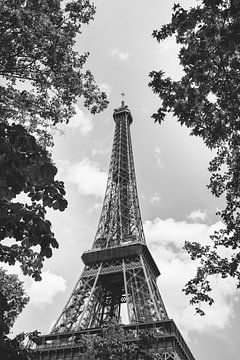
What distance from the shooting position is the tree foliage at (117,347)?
18906 millimetres

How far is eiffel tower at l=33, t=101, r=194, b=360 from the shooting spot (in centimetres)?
3750

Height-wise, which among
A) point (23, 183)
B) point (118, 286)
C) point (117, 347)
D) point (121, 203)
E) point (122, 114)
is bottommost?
point (23, 183)

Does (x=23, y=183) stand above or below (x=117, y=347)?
below

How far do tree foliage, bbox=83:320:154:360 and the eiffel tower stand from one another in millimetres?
8105

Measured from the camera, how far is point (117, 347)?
21.1 m

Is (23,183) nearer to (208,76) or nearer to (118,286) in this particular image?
(208,76)

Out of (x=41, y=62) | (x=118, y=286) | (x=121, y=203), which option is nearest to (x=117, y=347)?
(x=41, y=62)

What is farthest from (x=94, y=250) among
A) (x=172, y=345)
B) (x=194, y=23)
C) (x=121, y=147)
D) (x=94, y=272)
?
(x=194, y=23)

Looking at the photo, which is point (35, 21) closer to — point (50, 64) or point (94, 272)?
point (50, 64)

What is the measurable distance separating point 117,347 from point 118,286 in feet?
102

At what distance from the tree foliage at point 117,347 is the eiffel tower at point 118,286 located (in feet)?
26.6

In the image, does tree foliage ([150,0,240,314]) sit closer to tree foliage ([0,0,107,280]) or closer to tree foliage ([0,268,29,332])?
tree foliage ([0,0,107,280])

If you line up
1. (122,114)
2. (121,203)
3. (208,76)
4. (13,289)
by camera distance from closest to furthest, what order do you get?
(208,76) → (13,289) → (121,203) → (122,114)

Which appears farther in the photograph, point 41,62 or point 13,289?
point 13,289
